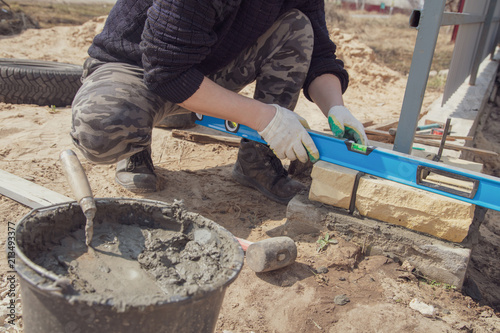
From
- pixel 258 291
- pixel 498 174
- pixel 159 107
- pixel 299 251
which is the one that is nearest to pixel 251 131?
pixel 159 107

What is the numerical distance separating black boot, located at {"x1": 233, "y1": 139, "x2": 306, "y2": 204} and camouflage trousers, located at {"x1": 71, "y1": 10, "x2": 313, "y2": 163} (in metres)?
0.35

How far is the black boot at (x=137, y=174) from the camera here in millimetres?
2594

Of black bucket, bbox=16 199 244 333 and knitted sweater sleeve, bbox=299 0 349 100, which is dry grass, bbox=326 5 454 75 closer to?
knitted sweater sleeve, bbox=299 0 349 100

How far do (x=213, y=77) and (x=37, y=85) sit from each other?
2.10m

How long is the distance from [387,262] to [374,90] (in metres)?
4.82

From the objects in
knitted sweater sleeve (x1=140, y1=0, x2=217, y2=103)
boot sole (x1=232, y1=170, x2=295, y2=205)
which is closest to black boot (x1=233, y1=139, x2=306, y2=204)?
boot sole (x1=232, y1=170, x2=295, y2=205)

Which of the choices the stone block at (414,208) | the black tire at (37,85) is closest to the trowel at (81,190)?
the stone block at (414,208)

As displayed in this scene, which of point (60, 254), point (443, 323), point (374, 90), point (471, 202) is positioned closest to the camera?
point (60, 254)

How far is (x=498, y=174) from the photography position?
374 centimetres

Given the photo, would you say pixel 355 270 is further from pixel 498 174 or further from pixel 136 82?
pixel 498 174

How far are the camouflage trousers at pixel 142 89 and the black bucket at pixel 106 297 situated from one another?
87cm

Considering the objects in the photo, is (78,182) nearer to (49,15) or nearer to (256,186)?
(256,186)

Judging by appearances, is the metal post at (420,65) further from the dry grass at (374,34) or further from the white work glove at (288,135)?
the dry grass at (374,34)

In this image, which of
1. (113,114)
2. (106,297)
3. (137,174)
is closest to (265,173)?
(137,174)
